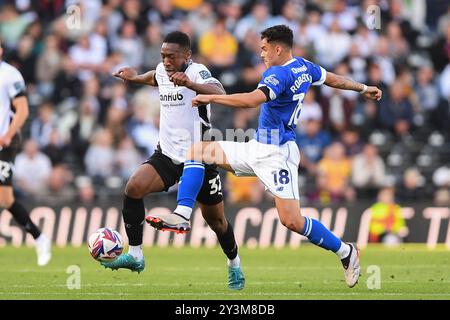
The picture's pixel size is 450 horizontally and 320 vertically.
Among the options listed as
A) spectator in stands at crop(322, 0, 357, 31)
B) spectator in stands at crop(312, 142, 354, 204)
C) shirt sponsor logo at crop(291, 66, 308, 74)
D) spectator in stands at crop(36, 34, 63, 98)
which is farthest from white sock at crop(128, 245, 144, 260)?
spectator in stands at crop(322, 0, 357, 31)

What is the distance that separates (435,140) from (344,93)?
1.93 meters

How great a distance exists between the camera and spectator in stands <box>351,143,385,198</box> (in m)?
20.4

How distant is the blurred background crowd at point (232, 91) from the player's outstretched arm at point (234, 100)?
9861mm

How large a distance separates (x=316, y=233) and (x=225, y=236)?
3.44 feet

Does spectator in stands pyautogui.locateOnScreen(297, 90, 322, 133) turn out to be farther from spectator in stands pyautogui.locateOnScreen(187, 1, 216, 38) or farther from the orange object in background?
the orange object in background

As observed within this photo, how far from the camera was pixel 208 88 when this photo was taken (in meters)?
10.4

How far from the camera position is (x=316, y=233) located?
10.5 m

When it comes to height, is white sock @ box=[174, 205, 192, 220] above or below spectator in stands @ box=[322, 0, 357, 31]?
below

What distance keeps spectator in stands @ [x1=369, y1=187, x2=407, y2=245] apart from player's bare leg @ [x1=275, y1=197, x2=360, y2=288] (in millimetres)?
8599

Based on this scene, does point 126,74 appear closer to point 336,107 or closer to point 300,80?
point 300,80

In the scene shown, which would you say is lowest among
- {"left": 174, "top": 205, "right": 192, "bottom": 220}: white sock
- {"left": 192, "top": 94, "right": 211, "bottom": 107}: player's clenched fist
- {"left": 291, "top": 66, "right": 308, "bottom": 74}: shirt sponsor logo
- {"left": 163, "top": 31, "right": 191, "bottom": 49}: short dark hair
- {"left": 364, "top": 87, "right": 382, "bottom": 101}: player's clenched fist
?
{"left": 174, "top": 205, "right": 192, "bottom": 220}: white sock

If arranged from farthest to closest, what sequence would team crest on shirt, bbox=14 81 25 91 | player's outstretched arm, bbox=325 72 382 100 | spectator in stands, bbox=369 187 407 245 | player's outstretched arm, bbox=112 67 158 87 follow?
spectator in stands, bbox=369 187 407 245, team crest on shirt, bbox=14 81 25 91, player's outstretched arm, bbox=112 67 158 87, player's outstretched arm, bbox=325 72 382 100

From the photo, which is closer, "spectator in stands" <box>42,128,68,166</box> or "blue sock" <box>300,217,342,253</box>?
"blue sock" <box>300,217,342,253</box>
